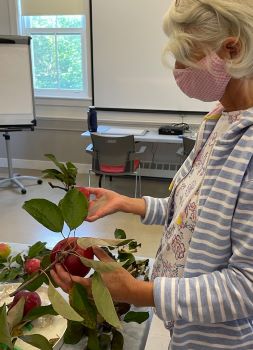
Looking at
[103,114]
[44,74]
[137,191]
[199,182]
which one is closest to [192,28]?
[199,182]

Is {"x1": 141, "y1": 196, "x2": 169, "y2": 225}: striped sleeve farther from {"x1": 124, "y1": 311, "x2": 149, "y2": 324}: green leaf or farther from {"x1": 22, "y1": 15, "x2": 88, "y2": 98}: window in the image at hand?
{"x1": 22, "y1": 15, "x2": 88, "y2": 98}: window

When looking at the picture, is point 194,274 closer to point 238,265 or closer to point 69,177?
point 238,265

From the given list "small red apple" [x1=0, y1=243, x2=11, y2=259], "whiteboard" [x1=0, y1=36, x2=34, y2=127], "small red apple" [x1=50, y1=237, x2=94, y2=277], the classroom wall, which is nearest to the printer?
the classroom wall

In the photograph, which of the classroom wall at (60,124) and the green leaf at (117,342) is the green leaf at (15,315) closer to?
the green leaf at (117,342)

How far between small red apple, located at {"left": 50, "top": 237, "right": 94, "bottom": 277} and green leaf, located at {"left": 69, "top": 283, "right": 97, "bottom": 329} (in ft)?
0.26

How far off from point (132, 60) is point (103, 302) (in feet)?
13.3

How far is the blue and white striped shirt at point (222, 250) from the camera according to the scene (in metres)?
0.66

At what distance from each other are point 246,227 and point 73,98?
4228 mm

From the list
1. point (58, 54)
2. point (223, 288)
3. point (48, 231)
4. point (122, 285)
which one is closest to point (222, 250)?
point (223, 288)

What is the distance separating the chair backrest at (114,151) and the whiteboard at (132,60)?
1.08 meters

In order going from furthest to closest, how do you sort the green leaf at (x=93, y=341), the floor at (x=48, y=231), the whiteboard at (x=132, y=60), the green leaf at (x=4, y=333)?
the whiteboard at (x=132, y=60) → the floor at (x=48, y=231) → the green leaf at (x=93, y=341) → the green leaf at (x=4, y=333)

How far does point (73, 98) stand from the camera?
4.67 metres

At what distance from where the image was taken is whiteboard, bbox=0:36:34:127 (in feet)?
13.3

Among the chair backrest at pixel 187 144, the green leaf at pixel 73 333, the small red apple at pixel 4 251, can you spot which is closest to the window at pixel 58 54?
the chair backrest at pixel 187 144
